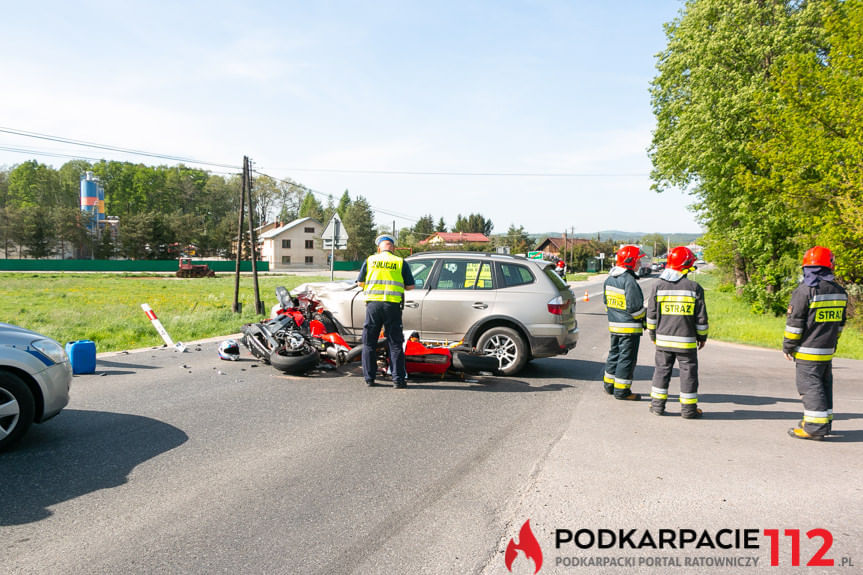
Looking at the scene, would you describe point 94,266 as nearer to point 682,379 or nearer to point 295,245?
point 295,245

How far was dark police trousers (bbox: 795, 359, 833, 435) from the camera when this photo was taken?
18.2ft

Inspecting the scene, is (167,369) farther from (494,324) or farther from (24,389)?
(494,324)

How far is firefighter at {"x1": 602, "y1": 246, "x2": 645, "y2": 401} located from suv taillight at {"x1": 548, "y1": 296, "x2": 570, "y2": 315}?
1.06m

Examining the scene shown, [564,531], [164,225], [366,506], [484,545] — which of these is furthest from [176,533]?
[164,225]

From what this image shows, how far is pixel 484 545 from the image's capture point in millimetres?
3344

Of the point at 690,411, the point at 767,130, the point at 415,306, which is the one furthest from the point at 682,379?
the point at 767,130

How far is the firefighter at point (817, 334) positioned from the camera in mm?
5594

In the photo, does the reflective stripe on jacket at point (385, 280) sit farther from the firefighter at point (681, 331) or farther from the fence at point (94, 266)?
the fence at point (94, 266)

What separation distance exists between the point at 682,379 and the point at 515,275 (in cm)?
300

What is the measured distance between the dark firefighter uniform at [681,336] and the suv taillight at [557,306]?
1981mm

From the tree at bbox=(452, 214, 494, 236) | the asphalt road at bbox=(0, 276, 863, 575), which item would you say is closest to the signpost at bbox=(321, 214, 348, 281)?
the asphalt road at bbox=(0, 276, 863, 575)

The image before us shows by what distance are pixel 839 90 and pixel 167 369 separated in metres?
17.2

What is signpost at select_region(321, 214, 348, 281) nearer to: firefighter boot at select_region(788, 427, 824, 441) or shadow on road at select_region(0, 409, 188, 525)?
shadow on road at select_region(0, 409, 188, 525)

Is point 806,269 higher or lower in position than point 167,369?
higher
